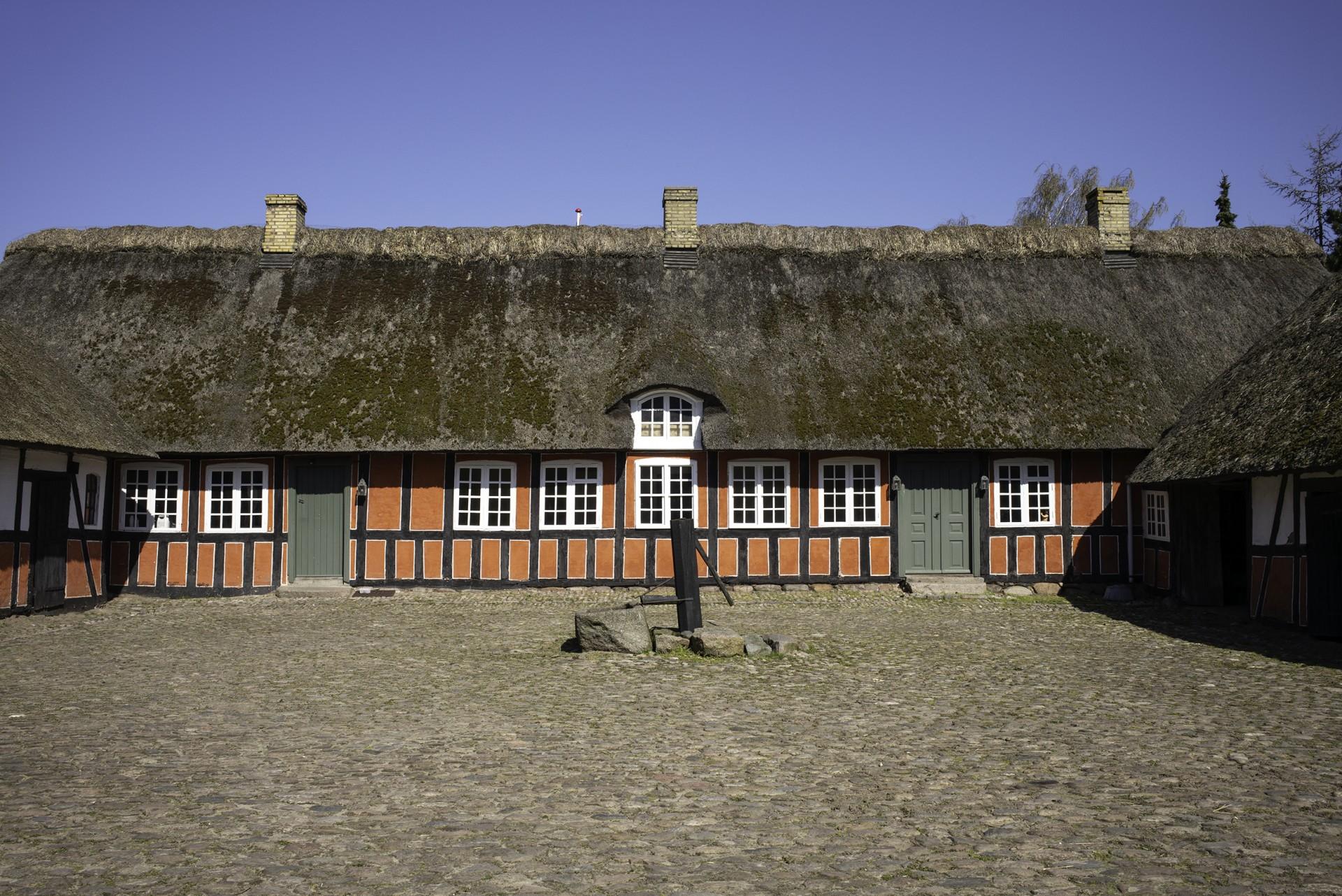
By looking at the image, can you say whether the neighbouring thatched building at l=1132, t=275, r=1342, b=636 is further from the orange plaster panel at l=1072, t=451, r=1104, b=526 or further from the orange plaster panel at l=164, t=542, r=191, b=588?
the orange plaster panel at l=164, t=542, r=191, b=588

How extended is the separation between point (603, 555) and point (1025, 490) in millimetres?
7751

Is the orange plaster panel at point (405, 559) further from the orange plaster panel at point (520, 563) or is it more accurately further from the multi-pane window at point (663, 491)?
the multi-pane window at point (663, 491)

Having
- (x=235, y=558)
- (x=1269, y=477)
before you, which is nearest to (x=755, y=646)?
(x=1269, y=477)

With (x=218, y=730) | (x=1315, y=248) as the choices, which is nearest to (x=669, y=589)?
(x=218, y=730)

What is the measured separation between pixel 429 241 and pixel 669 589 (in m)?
8.94

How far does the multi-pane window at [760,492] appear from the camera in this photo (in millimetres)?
18547

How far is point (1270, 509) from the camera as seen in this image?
14.4 m

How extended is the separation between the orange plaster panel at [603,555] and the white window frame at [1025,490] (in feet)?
22.7

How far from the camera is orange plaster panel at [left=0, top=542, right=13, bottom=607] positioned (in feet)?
48.7

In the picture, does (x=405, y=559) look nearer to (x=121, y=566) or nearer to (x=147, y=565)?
(x=147, y=565)

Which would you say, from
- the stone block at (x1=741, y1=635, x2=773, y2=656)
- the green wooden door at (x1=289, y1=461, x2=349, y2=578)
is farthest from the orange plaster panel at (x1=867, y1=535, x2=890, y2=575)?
the green wooden door at (x1=289, y1=461, x2=349, y2=578)

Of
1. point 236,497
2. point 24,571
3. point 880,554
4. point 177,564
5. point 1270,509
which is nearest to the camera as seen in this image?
point 1270,509

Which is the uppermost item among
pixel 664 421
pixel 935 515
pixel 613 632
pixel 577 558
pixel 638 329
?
pixel 638 329

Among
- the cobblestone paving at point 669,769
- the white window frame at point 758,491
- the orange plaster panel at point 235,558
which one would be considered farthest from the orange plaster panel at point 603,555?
the orange plaster panel at point 235,558
